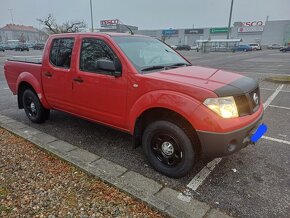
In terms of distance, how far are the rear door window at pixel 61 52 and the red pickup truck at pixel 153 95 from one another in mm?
10

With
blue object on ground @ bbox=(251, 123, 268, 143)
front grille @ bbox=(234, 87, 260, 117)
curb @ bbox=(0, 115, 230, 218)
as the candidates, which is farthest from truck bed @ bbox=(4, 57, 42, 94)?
blue object on ground @ bbox=(251, 123, 268, 143)

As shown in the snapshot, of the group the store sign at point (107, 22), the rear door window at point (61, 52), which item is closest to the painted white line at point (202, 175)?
the rear door window at point (61, 52)

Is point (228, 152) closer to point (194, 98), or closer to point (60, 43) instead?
point (194, 98)

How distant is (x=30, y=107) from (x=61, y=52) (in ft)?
5.38

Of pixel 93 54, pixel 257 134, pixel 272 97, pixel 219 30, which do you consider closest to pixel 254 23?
pixel 219 30

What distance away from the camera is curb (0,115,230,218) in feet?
8.44

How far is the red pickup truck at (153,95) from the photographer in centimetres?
282

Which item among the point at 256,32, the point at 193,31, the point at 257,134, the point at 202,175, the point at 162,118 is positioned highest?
the point at 193,31

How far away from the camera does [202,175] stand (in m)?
3.36

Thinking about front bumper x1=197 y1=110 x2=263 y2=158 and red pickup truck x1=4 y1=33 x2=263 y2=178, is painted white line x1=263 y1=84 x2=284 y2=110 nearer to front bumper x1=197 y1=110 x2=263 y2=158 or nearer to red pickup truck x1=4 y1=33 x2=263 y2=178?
red pickup truck x1=4 y1=33 x2=263 y2=178

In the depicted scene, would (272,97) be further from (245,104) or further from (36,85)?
(36,85)

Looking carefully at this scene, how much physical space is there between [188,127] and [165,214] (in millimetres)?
1051

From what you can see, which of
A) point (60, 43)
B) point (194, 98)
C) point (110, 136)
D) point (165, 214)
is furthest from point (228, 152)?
point (60, 43)

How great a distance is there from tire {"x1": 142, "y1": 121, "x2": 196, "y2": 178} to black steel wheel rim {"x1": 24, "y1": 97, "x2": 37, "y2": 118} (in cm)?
298
